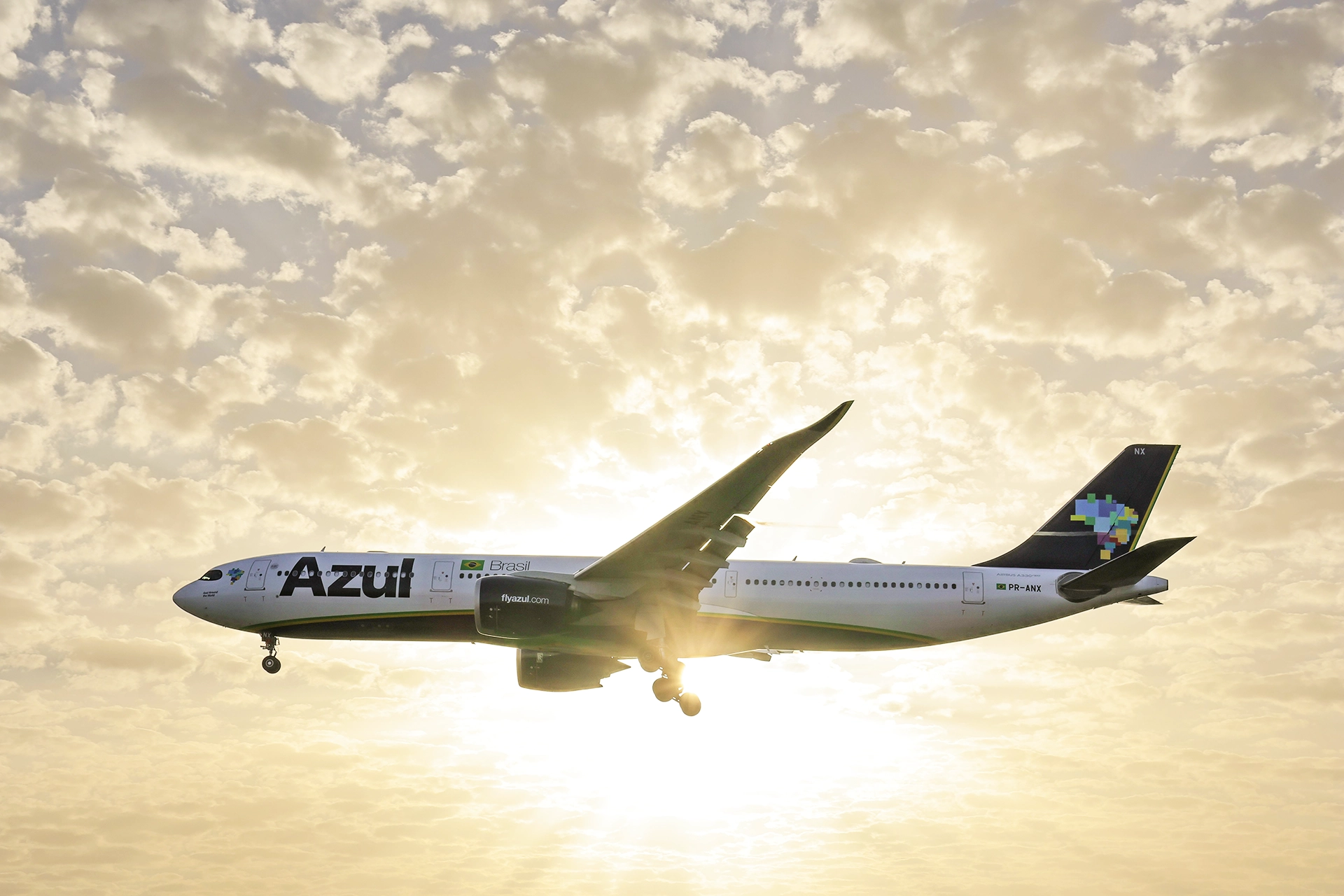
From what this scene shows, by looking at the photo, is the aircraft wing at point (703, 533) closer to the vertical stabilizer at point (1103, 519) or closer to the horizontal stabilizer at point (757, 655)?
the horizontal stabilizer at point (757, 655)

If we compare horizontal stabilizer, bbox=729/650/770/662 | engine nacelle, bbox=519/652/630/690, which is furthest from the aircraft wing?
engine nacelle, bbox=519/652/630/690

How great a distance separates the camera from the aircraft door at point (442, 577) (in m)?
33.3

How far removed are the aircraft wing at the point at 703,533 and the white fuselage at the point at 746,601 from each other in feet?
12.9

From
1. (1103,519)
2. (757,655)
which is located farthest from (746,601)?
(1103,519)

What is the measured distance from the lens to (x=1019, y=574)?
35031 mm

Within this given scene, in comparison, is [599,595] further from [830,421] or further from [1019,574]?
[1019,574]

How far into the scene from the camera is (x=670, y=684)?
105 ft

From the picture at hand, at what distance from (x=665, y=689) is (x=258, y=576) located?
14.6 meters

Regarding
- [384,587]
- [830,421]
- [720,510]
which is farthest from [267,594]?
[830,421]

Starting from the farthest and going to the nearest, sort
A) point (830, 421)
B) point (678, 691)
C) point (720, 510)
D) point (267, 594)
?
1. point (267, 594)
2. point (678, 691)
3. point (720, 510)
4. point (830, 421)

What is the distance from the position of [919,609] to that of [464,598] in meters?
15.1

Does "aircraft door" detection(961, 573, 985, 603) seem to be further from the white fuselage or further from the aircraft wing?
the aircraft wing

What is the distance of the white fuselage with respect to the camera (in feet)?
110

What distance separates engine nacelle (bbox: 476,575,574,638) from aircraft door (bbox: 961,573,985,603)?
13835 millimetres
